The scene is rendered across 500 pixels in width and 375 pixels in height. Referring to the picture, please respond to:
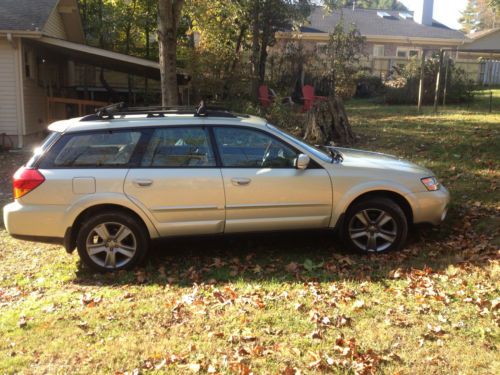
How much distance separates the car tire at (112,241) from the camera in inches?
211

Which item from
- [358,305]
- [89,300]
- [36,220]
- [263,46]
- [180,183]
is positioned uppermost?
[263,46]

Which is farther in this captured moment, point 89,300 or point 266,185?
point 266,185

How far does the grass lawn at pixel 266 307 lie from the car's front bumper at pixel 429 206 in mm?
383

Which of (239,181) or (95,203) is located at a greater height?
(239,181)

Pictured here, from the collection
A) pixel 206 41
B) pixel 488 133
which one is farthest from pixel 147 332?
pixel 206 41

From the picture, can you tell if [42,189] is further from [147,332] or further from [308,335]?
[308,335]

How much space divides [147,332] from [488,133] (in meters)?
9.98

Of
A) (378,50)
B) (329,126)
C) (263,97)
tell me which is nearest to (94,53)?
(263,97)

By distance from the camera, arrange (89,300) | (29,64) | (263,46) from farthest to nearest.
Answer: (263,46), (29,64), (89,300)

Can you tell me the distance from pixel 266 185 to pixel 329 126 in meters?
6.68

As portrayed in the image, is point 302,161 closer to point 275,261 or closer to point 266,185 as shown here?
point 266,185

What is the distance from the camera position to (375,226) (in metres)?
5.68

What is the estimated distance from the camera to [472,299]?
4336mm

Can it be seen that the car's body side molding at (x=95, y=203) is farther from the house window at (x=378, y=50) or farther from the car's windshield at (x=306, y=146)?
the house window at (x=378, y=50)
